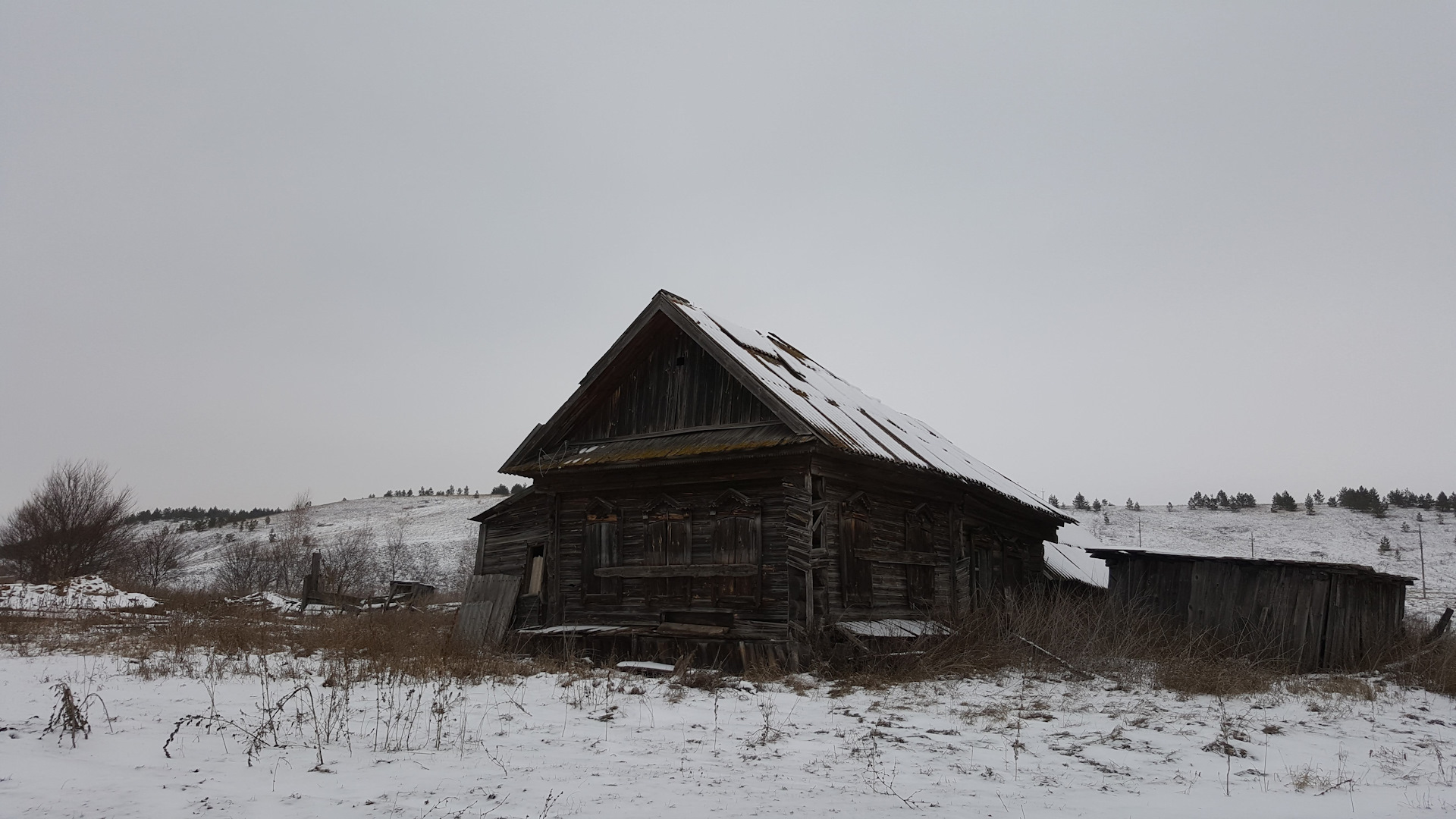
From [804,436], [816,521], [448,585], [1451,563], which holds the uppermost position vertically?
[804,436]

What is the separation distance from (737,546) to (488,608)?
5161 millimetres

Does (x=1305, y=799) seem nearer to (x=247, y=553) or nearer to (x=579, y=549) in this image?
(x=579, y=549)

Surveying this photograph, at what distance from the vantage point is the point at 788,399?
12.2m

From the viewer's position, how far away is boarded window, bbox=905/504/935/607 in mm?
14641

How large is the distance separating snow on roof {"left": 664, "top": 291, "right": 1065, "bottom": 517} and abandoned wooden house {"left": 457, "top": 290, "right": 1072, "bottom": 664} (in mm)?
80

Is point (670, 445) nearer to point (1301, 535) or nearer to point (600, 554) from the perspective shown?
point (600, 554)

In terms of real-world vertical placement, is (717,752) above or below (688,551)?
below

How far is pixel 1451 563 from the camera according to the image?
149ft

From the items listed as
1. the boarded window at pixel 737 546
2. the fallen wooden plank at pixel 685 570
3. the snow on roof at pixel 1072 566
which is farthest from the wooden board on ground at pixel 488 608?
the snow on roof at pixel 1072 566

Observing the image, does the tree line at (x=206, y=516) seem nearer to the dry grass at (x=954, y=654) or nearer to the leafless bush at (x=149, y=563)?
the leafless bush at (x=149, y=563)

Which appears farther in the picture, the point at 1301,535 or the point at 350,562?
the point at 1301,535

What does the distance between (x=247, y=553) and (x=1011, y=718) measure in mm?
53871

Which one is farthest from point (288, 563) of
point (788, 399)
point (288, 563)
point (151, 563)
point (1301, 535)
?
point (1301, 535)

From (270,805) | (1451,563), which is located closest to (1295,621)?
(270,805)
